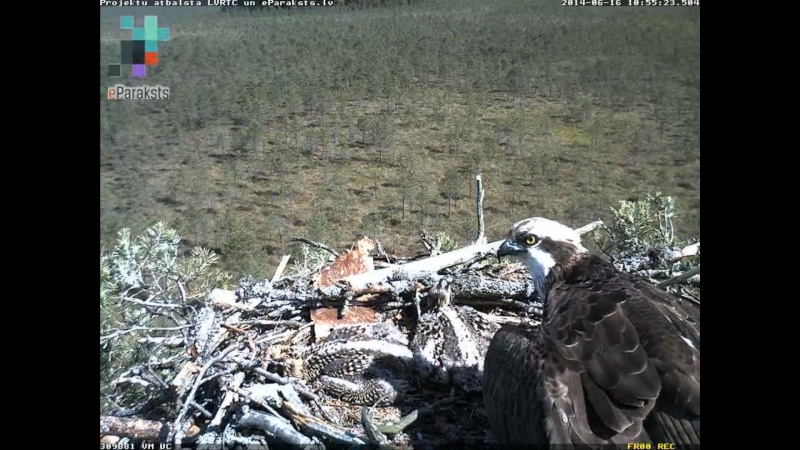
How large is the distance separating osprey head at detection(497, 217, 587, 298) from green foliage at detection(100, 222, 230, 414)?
7.05 ft

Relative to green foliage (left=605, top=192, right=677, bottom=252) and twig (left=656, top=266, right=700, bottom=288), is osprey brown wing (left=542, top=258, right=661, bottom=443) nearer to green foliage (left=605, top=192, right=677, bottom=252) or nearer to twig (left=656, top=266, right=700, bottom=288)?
twig (left=656, top=266, right=700, bottom=288)

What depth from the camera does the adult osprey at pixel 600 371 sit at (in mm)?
2602

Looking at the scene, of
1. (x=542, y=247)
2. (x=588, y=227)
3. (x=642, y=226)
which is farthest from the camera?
(x=642, y=226)

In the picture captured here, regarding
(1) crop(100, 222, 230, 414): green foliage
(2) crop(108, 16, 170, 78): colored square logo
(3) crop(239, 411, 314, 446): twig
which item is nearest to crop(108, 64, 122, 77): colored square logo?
(2) crop(108, 16, 170, 78): colored square logo

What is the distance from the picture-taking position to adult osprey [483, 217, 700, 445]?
2602 millimetres

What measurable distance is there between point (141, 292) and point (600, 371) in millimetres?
3184

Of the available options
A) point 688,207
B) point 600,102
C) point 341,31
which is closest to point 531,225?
point 688,207

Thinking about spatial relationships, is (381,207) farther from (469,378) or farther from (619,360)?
(619,360)

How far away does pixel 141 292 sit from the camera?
4.29 meters

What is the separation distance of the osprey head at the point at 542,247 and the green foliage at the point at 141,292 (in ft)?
7.05

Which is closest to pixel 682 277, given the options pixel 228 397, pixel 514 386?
pixel 514 386

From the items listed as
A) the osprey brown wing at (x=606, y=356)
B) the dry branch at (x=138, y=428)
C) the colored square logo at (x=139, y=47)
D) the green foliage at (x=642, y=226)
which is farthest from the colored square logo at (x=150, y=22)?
the green foliage at (x=642, y=226)

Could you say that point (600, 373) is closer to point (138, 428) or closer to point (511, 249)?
point (511, 249)

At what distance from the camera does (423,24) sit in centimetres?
582
